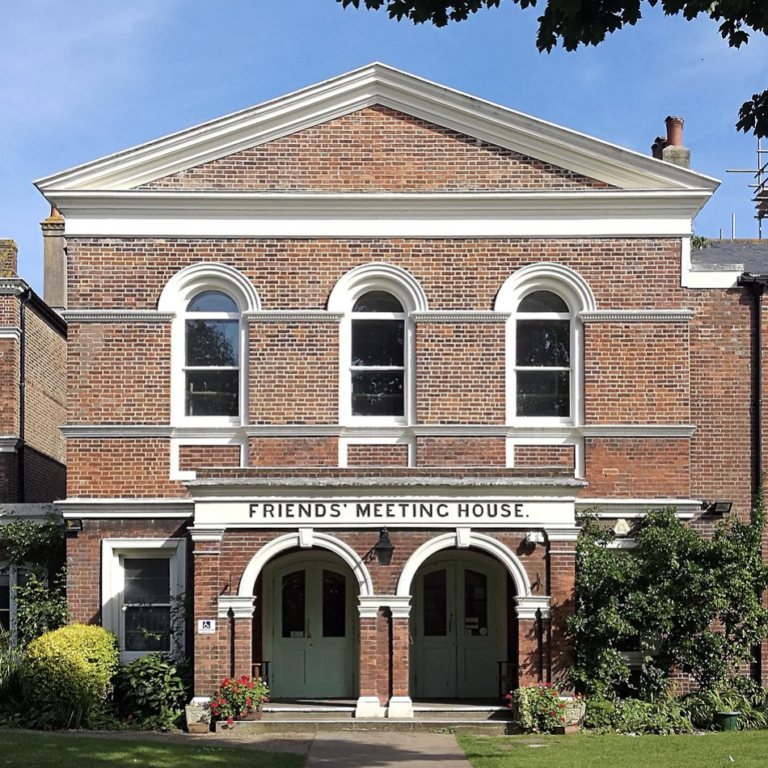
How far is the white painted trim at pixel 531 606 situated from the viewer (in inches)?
722

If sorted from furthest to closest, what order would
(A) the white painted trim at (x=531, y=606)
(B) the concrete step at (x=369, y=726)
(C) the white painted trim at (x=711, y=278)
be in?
(C) the white painted trim at (x=711, y=278), (A) the white painted trim at (x=531, y=606), (B) the concrete step at (x=369, y=726)

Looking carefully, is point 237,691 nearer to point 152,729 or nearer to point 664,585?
point 152,729

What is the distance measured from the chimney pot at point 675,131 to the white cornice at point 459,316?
24.3 feet

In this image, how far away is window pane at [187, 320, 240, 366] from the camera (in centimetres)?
2069

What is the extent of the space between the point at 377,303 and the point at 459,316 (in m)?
1.39

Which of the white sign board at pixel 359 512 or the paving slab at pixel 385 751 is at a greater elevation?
the white sign board at pixel 359 512

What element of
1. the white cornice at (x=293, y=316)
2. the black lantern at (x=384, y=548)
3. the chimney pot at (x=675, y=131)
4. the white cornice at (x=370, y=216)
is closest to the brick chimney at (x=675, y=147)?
the chimney pot at (x=675, y=131)

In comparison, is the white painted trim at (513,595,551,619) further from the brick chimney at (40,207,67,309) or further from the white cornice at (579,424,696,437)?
Answer: the brick chimney at (40,207,67,309)

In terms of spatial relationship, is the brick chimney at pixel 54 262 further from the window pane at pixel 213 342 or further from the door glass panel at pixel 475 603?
the door glass panel at pixel 475 603

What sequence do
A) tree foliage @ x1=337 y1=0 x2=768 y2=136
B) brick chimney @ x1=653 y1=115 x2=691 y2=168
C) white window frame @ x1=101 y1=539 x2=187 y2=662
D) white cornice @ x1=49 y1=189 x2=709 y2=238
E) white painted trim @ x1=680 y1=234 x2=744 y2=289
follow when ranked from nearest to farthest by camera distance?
tree foliage @ x1=337 y1=0 x2=768 y2=136 < white window frame @ x1=101 y1=539 x2=187 y2=662 < white cornice @ x1=49 y1=189 x2=709 y2=238 < white painted trim @ x1=680 y1=234 x2=744 y2=289 < brick chimney @ x1=653 y1=115 x2=691 y2=168

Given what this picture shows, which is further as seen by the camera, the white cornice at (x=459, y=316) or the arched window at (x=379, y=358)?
the arched window at (x=379, y=358)

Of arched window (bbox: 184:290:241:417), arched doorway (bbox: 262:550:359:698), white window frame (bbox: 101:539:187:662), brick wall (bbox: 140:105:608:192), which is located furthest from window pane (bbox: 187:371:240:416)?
brick wall (bbox: 140:105:608:192)

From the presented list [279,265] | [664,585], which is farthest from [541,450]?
[279,265]

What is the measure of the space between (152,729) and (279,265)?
7.42 meters
